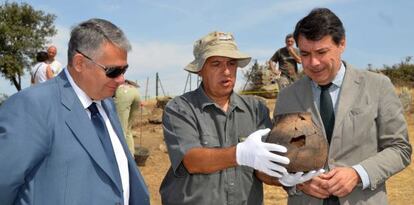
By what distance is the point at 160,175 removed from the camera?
10.5 metres

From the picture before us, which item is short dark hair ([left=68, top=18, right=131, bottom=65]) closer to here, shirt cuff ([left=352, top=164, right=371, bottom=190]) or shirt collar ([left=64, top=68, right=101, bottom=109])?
shirt collar ([left=64, top=68, right=101, bottom=109])

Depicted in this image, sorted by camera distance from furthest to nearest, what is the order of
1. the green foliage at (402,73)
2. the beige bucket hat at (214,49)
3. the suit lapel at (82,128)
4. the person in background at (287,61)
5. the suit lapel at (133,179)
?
the green foliage at (402,73) < the person in background at (287,61) < the beige bucket hat at (214,49) < the suit lapel at (133,179) < the suit lapel at (82,128)

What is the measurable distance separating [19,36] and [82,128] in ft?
85.4

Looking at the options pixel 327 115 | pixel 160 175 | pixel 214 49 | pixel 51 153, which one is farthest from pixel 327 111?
pixel 160 175

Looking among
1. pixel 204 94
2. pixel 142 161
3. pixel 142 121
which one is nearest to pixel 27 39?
pixel 142 121

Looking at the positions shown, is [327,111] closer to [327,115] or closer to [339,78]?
[327,115]

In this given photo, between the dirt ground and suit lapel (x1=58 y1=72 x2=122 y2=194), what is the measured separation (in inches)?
224

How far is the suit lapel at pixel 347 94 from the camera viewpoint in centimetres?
343

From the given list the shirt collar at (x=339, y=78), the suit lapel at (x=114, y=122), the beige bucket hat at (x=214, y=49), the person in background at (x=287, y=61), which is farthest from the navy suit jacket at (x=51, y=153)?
the person in background at (x=287, y=61)

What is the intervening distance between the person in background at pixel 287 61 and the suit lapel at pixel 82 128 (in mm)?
8956

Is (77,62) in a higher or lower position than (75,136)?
higher

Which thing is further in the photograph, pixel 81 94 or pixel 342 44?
pixel 342 44

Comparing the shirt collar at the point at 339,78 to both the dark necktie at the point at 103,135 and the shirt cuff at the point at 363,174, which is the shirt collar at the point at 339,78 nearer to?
the shirt cuff at the point at 363,174

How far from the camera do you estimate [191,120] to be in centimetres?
353
